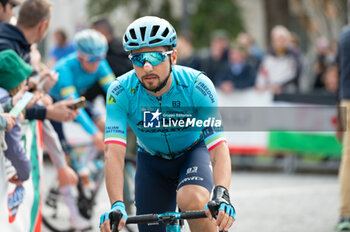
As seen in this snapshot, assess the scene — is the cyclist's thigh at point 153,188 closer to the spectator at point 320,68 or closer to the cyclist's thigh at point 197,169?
the cyclist's thigh at point 197,169

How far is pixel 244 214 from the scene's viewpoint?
29.4 feet

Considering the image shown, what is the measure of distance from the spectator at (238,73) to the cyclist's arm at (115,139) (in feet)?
31.8

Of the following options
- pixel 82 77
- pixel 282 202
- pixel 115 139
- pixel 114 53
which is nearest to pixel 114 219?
pixel 115 139

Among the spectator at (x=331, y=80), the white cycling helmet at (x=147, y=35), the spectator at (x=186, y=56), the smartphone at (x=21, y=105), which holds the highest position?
the white cycling helmet at (x=147, y=35)

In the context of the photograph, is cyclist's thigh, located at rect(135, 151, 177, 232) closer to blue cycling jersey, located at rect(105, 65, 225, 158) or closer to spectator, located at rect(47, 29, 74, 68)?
blue cycling jersey, located at rect(105, 65, 225, 158)

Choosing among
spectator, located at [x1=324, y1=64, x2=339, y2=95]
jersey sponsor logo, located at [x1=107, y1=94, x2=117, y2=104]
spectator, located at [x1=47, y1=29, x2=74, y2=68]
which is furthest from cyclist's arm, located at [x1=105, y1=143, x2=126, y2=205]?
spectator, located at [x1=47, y1=29, x2=74, y2=68]

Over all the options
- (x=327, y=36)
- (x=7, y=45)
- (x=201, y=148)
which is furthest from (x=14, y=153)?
(x=327, y=36)

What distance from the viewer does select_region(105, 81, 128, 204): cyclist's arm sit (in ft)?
14.0

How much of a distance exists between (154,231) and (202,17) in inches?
1431

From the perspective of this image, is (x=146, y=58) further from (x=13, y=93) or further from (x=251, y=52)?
(x=251, y=52)

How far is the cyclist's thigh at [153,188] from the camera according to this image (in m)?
5.02

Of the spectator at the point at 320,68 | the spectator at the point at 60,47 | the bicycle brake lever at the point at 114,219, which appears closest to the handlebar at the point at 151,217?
the bicycle brake lever at the point at 114,219

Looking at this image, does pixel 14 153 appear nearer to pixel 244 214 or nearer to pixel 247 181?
pixel 244 214

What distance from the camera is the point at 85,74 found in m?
8.32
